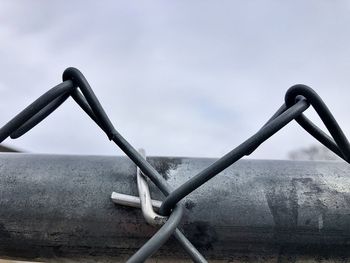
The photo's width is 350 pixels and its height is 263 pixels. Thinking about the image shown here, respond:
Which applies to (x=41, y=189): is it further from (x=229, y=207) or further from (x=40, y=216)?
(x=229, y=207)

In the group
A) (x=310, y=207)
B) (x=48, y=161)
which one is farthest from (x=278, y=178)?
(x=48, y=161)

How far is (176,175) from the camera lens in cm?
34

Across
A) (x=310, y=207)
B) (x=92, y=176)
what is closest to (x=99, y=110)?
(x=92, y=176)

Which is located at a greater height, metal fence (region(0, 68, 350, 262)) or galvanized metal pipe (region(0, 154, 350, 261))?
metal fence (region(0, 68, 350, 262))

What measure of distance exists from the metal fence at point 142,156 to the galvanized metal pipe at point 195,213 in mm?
13

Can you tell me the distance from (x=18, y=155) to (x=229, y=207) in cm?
15

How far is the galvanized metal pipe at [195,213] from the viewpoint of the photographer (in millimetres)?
323

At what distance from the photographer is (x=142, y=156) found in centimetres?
33

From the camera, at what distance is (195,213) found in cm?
33

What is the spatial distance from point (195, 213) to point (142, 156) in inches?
2.0

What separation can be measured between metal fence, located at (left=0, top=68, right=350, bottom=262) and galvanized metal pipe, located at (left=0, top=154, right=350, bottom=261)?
0.04ft

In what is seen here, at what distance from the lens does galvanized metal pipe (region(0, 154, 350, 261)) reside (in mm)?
323

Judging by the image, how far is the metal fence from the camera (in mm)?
294

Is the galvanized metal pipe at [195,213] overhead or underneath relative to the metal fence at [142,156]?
underneath
